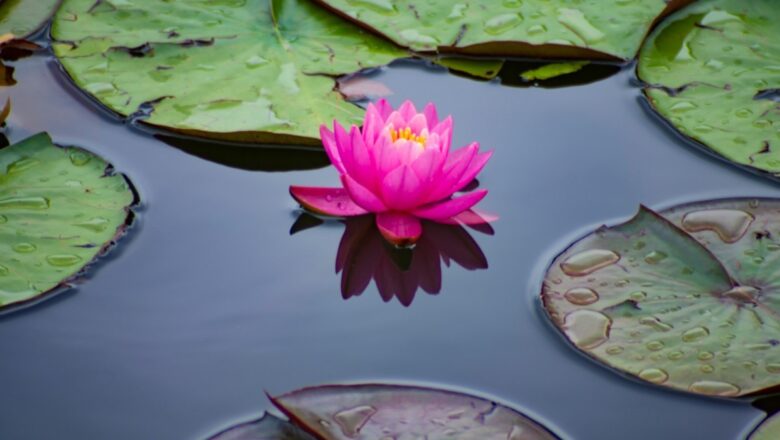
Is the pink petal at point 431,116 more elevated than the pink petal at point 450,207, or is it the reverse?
the pink petal at point 431,116

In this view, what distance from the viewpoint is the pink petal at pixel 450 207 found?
205cm

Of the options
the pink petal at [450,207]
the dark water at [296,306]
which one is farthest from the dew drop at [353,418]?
the pink petal at [450,207]

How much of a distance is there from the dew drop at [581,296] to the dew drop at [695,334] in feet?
0.61

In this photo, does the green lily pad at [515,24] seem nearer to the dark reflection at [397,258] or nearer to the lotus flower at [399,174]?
the lotus flower at [399,174]

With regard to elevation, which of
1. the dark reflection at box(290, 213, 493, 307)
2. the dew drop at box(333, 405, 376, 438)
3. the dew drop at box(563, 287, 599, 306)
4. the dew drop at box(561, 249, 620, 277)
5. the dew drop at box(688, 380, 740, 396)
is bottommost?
the dew drop at box(333, 405, 376, 438)

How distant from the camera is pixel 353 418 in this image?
1593mm

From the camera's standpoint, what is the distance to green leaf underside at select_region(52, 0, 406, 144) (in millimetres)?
2375

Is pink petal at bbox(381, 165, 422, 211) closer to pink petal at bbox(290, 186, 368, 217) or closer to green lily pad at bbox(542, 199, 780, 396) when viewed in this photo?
pink petal at bbox(290, 186, 368, 217)

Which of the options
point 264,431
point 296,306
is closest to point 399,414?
point 264,431

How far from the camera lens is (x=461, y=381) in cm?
174

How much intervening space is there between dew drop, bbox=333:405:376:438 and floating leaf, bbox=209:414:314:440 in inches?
2.3

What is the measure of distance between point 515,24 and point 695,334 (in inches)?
49.2

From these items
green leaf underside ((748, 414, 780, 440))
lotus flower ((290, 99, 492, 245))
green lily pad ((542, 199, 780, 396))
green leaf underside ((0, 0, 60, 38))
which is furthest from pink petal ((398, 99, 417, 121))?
green leaf underside ((0, 0, 60, 38))

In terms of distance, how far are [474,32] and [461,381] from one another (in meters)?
1.28
